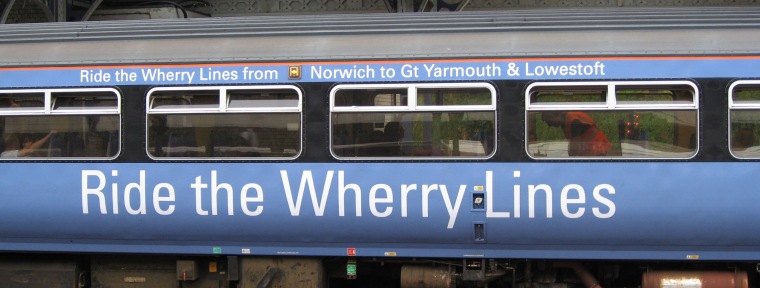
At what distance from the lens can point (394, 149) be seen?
5.91 m

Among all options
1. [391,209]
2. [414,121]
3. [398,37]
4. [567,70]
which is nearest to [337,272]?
[391,209]

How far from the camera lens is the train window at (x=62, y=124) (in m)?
6.20

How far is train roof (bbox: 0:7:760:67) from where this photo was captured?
584 cm

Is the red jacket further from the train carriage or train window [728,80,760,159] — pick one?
train window [728,80,760,159]

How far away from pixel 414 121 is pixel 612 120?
1.48 metres

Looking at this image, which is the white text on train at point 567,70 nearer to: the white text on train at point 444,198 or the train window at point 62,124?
the white text on train at point 444,198

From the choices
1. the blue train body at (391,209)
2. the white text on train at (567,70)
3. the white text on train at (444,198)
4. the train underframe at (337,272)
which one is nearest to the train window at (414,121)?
the blue train body at (391,209)

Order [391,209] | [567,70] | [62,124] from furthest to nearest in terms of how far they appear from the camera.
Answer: [62,124] → [391,209] → [567,70]

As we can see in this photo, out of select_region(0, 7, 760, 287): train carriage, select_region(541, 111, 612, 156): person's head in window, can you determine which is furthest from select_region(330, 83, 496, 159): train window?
select_region(541, 111, 612, 156): person's head in window

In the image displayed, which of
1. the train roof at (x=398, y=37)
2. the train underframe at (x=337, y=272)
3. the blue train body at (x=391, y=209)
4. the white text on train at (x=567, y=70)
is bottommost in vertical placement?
the train underframe at (x=337, y=272)

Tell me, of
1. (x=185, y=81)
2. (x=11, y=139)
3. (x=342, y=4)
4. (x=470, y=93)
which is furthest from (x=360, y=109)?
(x=342, y=4)

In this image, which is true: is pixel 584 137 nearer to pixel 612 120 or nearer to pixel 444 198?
pixel 612 120

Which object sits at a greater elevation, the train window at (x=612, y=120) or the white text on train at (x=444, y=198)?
the train window at (x=612, y=120)

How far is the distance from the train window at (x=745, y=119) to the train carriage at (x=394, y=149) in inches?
0.6
